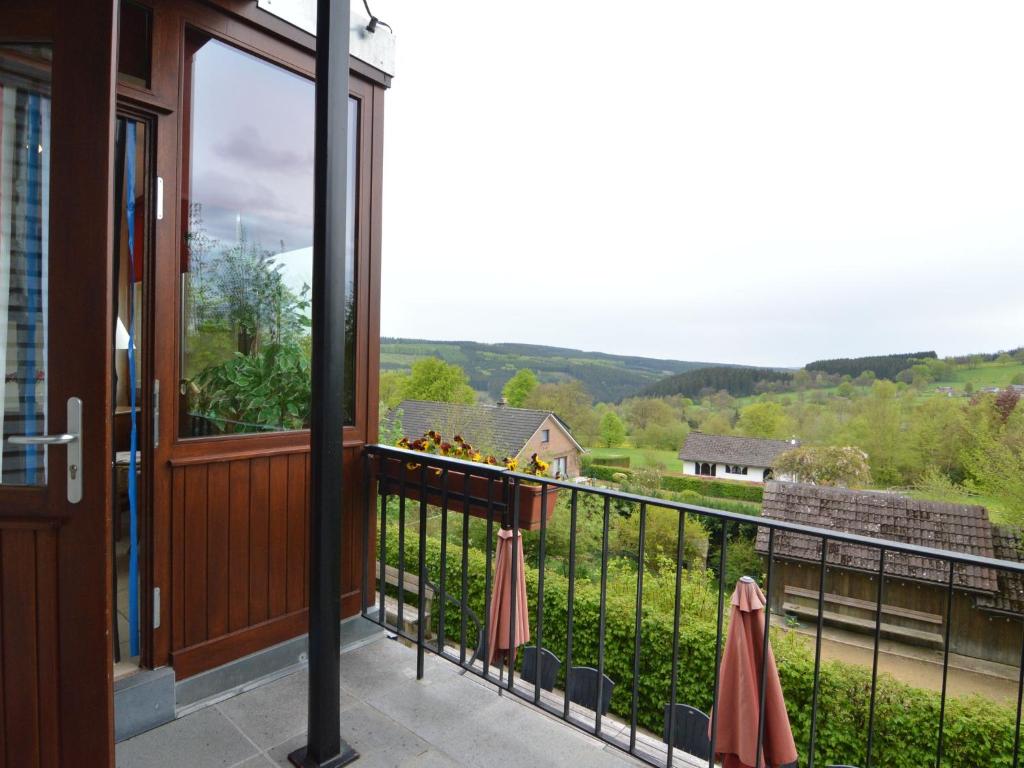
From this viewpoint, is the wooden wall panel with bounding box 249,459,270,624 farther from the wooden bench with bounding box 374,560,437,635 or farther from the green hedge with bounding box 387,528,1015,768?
the green hedge with bounding box 387,528,1015,768

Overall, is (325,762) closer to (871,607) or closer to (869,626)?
(869,626)

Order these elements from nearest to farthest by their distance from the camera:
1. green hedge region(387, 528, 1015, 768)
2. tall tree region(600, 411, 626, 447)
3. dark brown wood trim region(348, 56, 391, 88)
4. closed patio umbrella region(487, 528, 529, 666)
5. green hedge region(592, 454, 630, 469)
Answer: dark brown wood trim region(348, 56, 391, 88) → closed patio umbrella region(487, 528, 529, 666) → green hedge region(387, 528, 1015, 768) → tall tree region(600, 411, 626, 447) → green hedge region(592, 454, 630, 469)

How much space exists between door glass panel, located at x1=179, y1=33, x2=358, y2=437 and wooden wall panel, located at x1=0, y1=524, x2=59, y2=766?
0.81 m

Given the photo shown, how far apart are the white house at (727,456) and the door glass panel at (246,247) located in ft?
102

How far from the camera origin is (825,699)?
22.4ft

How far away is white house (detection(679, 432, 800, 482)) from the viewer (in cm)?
3054

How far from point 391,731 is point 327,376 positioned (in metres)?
1.23

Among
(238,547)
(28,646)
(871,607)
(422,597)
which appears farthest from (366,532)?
(871,607)

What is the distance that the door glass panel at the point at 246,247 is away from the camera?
2.12m

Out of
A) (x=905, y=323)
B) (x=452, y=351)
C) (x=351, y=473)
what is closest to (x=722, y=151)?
(x=905, y=323)

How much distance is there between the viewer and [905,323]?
124ft

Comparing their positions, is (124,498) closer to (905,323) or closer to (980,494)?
(980,494)

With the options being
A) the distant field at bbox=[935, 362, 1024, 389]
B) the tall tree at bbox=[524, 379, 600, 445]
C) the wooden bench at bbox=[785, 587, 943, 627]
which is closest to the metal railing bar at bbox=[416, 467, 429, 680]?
the wooden bench at bbox=[785, 587, 943, 627]

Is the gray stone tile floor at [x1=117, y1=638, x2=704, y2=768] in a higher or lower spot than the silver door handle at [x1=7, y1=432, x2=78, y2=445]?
lower
